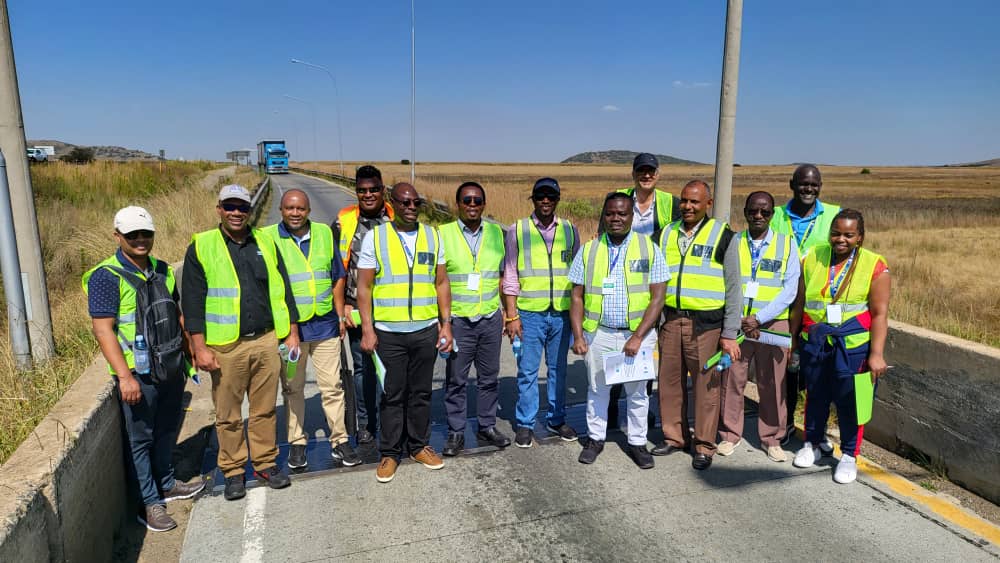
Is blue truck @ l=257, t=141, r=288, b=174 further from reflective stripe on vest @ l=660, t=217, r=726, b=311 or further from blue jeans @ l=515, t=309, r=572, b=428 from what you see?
reflective stripe on vest @ l=660, t=217, r=726, b=311

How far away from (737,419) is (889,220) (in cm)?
2065

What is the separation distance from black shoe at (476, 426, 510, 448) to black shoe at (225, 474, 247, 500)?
1.70 meters

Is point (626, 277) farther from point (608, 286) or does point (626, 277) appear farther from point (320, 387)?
point (320, 387)

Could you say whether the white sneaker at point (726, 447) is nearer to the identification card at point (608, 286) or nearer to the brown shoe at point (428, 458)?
the identification card at point (608, 286)

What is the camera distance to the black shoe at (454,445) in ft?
15.2

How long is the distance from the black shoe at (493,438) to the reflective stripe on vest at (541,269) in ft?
3.19

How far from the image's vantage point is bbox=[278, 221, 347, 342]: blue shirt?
4271 mm

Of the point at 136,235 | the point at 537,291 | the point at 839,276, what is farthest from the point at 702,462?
the point at 136,235

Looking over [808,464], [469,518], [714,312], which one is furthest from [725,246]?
[469,518]

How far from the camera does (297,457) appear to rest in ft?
14.5

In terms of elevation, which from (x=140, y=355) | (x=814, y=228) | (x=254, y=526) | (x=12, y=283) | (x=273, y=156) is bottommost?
(x=254, y=526)

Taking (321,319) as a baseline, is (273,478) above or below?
below

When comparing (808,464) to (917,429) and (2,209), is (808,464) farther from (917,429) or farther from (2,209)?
(2,209)

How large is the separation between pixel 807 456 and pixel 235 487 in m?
3.85
